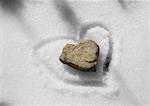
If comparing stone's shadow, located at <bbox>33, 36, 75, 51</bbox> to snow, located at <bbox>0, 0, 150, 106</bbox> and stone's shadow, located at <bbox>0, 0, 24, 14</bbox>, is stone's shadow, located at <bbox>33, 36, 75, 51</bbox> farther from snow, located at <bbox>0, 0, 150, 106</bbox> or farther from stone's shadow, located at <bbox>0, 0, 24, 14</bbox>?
stone's shadow, located at <bbox>0, 0, 24, 14</bbox>

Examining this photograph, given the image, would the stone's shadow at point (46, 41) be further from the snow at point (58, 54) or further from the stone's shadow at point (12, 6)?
the stone's shadow at point (12, 6)

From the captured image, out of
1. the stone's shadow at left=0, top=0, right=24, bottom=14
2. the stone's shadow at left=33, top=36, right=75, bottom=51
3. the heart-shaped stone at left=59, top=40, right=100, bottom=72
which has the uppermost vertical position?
the stone's shadow at left=0, top=0, right=24, bottom=14

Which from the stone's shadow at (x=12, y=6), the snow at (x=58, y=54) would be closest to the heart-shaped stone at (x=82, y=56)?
the snow at (x=58, y=54)

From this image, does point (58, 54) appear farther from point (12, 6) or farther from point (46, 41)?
point (12, 6)

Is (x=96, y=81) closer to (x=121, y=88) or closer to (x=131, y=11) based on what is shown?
(x=121, y=88)

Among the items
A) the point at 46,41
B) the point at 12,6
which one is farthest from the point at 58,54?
the point at 12,6

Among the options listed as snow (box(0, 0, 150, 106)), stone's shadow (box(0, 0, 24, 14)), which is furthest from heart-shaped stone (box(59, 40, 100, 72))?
stone's shadow (box(0, 0, 24, 14))

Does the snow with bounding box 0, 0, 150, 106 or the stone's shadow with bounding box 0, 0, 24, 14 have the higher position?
the stone's shadow with bounding box 0, 0, 24, 14

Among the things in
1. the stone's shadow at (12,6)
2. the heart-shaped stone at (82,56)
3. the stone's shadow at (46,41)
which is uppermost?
the stone's shadow at (12,6)
